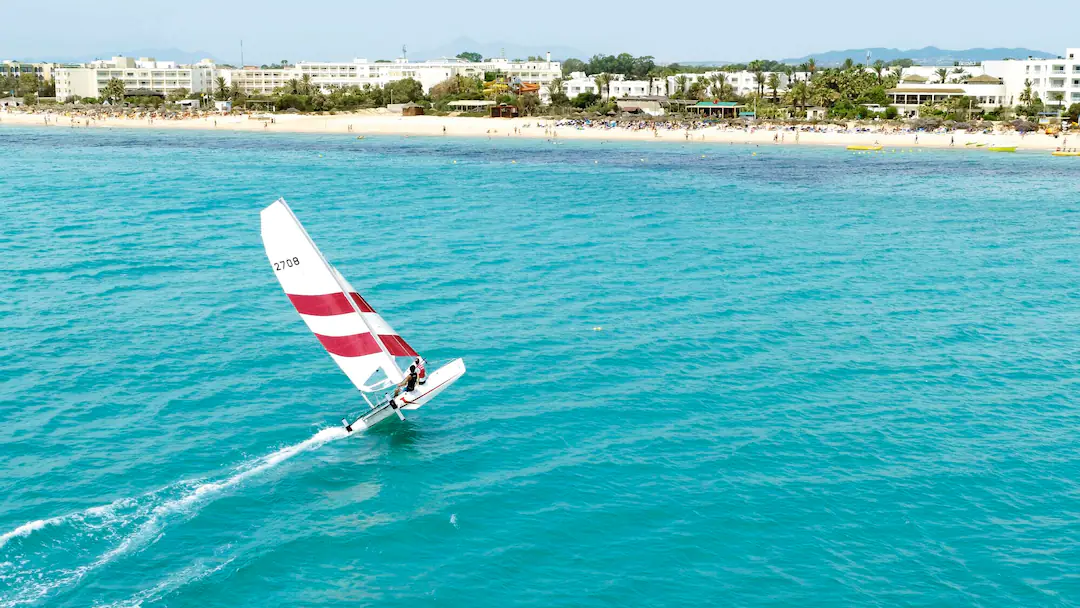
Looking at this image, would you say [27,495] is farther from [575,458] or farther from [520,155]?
[520,155]

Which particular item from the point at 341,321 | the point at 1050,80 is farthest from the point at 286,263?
the point at 1050,80

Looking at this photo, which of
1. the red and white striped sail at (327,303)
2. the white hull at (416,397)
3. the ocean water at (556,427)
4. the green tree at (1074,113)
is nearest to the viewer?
the ocean water at (556,427)

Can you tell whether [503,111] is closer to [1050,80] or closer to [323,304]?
[1050,80]

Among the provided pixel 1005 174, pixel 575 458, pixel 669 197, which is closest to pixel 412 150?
pixel 669 197

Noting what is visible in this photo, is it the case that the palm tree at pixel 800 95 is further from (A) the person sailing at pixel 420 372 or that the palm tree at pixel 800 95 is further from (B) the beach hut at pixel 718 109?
(A) the person sailing at pixel 420 372

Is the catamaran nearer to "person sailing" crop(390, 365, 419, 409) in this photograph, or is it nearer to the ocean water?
"person sailing" crop(390, 365, 419, 409)

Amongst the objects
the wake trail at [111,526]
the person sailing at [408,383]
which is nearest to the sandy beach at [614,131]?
the person sailing at [408,383]

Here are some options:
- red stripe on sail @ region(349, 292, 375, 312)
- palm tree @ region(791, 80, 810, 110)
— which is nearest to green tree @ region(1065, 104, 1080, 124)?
palm tree @ region(791, 80, 810, 110)
